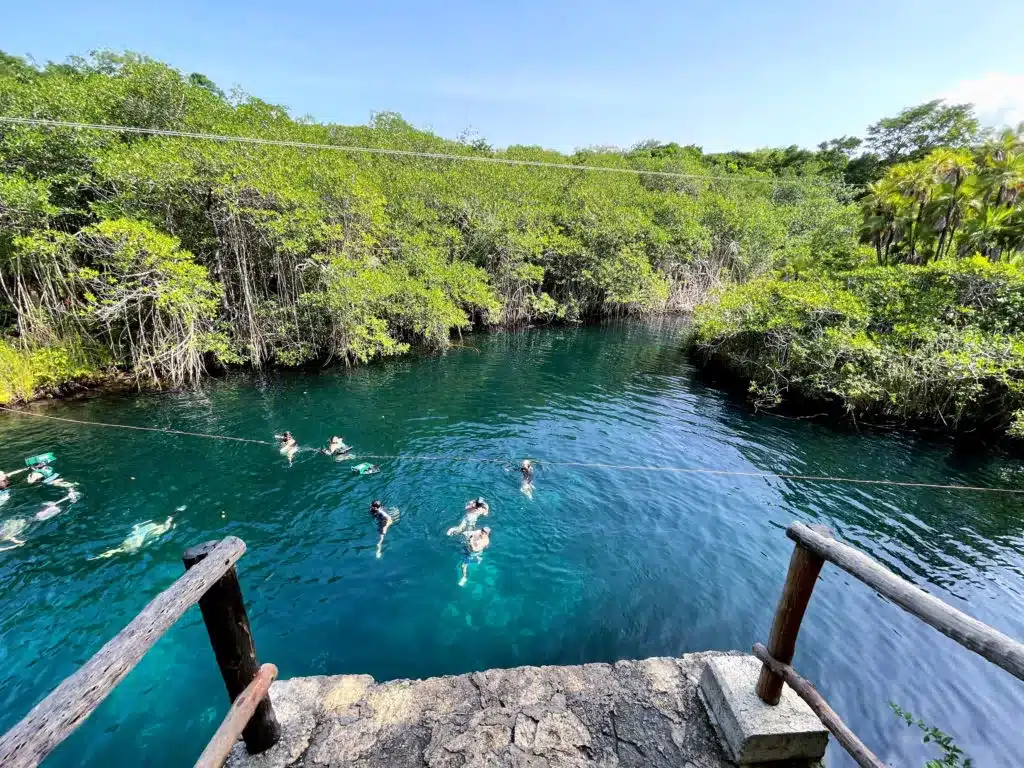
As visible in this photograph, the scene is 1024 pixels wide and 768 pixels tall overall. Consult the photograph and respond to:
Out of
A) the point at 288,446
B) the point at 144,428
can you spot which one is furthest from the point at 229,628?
the point at 144,428

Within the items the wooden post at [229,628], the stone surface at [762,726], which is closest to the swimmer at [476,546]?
the stone surface at [762,726]

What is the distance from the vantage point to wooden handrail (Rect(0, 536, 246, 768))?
1.78m

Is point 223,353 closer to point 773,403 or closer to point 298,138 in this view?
point 298,138

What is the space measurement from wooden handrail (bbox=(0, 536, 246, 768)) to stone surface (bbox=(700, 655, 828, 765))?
4.25m

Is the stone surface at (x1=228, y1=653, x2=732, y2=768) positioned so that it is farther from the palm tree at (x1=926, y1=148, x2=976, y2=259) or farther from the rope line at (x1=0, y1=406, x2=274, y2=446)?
the palm tree at (x1=926, y1=148, x2=976, y2=259)

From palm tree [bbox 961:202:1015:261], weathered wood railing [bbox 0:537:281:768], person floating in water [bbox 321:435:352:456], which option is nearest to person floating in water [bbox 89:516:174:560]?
person floating in water [bbox 321:435:352:456]

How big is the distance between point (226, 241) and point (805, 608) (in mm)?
21932

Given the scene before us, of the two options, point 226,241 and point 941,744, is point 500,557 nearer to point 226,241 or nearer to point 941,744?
point 941,744

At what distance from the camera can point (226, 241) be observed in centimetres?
1842

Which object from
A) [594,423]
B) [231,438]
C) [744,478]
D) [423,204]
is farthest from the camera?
[423,204]

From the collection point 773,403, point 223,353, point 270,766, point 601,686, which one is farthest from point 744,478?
point 223,353

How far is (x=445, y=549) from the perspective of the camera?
8.95m

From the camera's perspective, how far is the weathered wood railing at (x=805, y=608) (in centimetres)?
230

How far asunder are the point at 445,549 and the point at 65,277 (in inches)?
725
